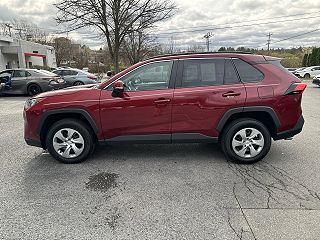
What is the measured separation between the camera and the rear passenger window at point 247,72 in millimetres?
3988

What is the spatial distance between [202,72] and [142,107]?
1.13m

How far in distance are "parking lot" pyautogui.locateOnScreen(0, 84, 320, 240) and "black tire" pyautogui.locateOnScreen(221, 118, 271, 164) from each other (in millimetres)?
118

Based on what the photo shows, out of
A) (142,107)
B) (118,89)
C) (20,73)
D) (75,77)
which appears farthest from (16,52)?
(142,107)

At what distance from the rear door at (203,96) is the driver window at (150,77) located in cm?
21

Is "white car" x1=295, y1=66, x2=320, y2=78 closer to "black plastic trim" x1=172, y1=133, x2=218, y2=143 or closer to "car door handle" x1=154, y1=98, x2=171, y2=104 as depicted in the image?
"black plastic trim" x1=172, y1=133, x2=218, y2=143

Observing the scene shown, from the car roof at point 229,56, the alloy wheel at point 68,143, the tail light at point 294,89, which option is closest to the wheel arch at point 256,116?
the tail light at point 294,89

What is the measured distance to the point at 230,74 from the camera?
13.1 feet

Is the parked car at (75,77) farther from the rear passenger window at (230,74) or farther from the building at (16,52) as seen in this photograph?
the building at (16,52)

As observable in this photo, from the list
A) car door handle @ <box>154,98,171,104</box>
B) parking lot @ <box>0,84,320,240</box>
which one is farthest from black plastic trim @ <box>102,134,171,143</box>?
car door handle @ <box>154,98,171,104</box>

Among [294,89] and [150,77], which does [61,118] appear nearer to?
[150,77]

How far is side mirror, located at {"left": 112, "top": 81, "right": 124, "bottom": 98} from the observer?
3.82 m

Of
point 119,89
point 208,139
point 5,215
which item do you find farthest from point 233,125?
A: point 5,215

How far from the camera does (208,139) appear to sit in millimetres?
4109

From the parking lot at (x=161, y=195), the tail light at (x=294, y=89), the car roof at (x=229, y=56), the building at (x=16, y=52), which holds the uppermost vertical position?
the building at (x=16, y=52)
